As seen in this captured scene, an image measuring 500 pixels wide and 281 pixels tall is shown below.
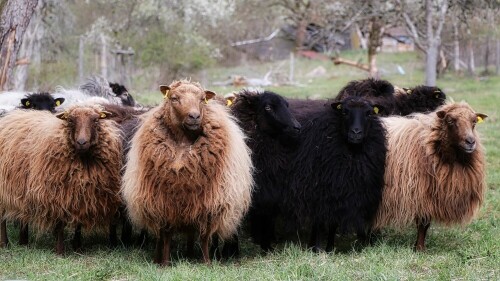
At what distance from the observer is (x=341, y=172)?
7.57 metres

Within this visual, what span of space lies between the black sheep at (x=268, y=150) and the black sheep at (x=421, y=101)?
2.34 m

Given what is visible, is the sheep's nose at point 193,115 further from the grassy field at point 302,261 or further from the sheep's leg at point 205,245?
the grassy field at point 302,261

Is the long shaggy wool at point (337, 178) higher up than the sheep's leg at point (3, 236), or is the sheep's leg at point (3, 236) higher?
the long shaggy wool at point (337, 178)

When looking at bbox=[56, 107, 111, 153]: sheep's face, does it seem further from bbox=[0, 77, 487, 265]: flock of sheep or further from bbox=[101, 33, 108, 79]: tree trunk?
bbox=[101, 33, 108, 79]: tree trunk

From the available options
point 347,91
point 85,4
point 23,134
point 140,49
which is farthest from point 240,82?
point 23,134

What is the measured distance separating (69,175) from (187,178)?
150cm

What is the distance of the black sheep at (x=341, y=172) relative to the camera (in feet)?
24.7

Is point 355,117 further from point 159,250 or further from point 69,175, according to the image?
point 69,175

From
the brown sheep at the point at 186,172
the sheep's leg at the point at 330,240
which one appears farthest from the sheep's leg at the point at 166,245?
the sheep's leg at the point at 330,240

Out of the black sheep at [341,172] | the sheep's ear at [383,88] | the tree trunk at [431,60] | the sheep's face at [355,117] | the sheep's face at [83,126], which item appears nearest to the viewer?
the sheep's face at [83,126]

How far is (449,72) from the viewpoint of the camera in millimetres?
33625

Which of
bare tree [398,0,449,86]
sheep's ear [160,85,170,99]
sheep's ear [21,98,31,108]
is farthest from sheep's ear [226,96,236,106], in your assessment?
bare tree [398,0,449,86]

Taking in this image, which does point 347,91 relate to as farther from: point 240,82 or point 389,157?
point 240,82

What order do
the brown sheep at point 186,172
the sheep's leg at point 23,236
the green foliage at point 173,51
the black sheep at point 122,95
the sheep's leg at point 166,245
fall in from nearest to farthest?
the brown sheep at point 186,172 → the sheep's leg at point 166,245 → the sheep's leg at point 23,236 → the black sheep at point 122,95 → the green foliage at point 173,51
